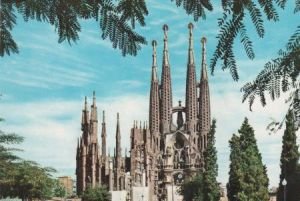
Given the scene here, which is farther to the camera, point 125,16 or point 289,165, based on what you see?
point 289,165

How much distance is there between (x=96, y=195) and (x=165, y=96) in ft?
108

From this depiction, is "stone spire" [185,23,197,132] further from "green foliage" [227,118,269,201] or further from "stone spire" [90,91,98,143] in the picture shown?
"green foliage" [227,118,269,201]

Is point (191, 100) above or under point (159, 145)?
above

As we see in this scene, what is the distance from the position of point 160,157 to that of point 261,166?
37.7m

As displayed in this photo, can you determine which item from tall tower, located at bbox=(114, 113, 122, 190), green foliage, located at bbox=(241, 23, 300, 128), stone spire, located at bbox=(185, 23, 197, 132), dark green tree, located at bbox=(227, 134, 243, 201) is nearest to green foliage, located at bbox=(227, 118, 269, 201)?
dark green tree, located at bbox=(227, 134, 243, 201)

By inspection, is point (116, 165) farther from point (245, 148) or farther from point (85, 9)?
point (85, 9)

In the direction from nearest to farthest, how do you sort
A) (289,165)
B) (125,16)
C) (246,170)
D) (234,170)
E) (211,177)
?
(125,16) < (289,165) < (246,170) < (234,170) < (211,177)

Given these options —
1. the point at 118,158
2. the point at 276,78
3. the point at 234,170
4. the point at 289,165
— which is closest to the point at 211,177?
the point at 234,170

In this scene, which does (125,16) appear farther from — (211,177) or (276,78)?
(211,177)

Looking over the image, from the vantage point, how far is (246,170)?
4556 cm

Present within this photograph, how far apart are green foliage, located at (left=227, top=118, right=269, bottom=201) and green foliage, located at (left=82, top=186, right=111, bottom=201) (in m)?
12.2

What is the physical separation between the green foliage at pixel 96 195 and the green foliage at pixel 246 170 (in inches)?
481

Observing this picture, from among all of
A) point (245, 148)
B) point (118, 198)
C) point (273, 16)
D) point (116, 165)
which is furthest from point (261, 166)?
point (273, 16)

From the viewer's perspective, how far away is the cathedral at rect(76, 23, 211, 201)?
64562 millimetres
